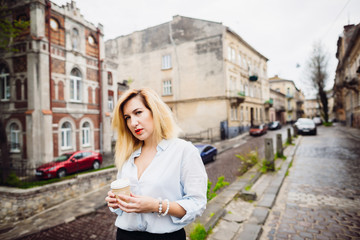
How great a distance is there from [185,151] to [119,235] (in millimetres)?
957

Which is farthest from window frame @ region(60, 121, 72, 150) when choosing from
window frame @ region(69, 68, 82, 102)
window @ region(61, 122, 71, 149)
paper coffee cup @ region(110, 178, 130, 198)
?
paper coffee cup @ region(110, 178, 130, 198)

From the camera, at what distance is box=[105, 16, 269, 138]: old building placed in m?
21.8

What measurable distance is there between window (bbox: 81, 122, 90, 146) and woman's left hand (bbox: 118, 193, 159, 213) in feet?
50.6

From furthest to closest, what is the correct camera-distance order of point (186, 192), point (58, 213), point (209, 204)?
point (58, 213)
point (209, 204)
point (186, 192)

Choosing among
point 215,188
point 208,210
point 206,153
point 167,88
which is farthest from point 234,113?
point 215,188

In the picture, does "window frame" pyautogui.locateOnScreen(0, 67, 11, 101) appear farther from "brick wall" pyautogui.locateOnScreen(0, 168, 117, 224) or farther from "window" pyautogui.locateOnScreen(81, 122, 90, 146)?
"brick wall" pyautogui.locateOnScreen(0, 168, 117, 224)

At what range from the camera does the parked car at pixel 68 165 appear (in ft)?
33.9

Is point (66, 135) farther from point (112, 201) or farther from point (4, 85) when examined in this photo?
point (112, 201)

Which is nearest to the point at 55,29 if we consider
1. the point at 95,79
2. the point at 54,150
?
the point at 95,79

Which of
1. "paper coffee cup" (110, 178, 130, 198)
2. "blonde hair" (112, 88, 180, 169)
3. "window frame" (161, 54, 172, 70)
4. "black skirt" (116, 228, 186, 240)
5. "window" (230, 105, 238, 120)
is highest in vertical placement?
"window frame" (161, 54, 172, 70)

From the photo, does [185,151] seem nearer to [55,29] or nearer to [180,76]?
[55,29]

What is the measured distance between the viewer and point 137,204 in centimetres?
132

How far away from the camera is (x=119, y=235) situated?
169 cm

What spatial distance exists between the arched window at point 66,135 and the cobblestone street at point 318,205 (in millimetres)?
13645
